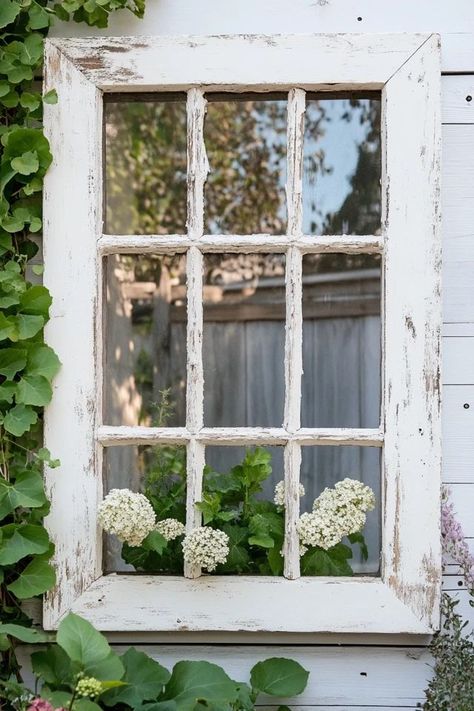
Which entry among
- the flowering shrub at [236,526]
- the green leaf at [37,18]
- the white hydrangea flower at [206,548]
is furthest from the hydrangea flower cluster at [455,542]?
the green leaf at [37,18]

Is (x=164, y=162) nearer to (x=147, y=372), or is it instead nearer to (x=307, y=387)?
(x=147, y=372)

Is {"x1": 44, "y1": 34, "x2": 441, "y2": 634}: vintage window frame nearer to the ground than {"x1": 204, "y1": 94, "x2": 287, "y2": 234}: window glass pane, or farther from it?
nearer to the ground

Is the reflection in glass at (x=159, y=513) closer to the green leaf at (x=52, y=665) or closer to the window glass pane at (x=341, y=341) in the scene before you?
the green leaf at (x=52, y=665)

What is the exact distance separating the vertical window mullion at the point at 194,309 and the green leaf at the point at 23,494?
0.99 feet

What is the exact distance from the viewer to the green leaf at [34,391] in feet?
5.17

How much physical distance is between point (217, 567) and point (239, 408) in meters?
2.06

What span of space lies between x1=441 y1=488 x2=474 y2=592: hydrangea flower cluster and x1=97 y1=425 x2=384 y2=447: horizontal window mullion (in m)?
0.19

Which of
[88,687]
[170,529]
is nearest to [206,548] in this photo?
[170,529]

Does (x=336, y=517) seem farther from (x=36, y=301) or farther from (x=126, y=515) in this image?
(x=36, y=301)

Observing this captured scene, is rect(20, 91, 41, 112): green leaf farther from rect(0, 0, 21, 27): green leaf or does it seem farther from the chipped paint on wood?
the chipped paint on wood

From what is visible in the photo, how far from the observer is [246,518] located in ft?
5.61

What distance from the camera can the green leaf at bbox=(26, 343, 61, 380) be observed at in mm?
1591

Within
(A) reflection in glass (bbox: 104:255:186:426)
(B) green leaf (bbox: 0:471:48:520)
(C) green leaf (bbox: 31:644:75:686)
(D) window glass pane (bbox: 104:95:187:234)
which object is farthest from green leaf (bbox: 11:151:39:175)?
(A) reflection in glass (bbox: 104:255:186:426)

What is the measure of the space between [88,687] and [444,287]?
1048 mm
